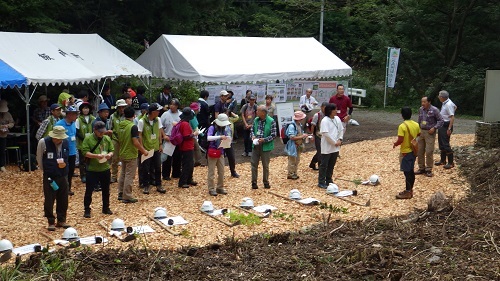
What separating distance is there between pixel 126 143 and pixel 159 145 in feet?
3.43

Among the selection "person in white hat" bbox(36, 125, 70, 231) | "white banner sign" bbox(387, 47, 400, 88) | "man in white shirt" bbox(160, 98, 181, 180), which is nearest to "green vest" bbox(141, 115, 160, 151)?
"man in white shirt" bbox(160, 98, 181, 180)

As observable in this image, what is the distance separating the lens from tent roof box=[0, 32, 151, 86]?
13.6 metres

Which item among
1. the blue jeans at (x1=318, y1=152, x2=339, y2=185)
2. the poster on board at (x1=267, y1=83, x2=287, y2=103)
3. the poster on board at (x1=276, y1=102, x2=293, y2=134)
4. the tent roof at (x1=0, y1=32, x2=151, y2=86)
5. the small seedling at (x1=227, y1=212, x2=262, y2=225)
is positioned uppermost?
the tent roof at (x1=0, y1=32, x2=151, y2=86)

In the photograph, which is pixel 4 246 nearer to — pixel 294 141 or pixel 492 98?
pixel 294 141

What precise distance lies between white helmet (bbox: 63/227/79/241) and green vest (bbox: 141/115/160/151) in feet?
10.2

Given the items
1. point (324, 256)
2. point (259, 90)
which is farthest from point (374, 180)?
point (259, 90)

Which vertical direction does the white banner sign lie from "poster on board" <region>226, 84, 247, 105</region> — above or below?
above

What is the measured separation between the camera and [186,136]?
12133 mm

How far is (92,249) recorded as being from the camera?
805 centimetres

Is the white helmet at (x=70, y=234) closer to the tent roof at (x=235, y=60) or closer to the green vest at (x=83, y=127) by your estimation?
the green vest at (x=83, y=127)

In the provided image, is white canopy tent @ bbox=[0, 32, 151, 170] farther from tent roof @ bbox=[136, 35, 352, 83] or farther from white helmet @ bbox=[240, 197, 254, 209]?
white helmet @ bbox=[240, 197, 254, 209]

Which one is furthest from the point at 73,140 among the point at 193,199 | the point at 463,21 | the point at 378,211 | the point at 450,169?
the point at 463,21

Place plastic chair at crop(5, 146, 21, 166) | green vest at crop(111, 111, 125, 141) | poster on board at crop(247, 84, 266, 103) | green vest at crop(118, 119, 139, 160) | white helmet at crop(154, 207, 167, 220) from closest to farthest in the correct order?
white helmet at crop(154, 207, 167, 220)
green vest at crop(118, 119, 139, 160)
green vest at crop(111, 111, 125, 141)
plastic chair at crop(5, 146, 21, 166)
poster on board at crop(247, 84, 266, 103)

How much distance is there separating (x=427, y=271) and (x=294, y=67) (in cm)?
1349
